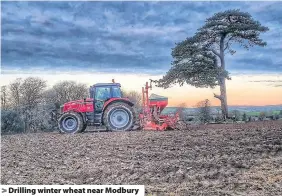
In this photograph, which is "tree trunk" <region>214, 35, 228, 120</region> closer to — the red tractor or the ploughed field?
the red tractor

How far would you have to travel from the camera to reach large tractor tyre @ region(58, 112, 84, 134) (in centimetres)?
1708

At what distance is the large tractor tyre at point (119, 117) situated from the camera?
16.5 meters

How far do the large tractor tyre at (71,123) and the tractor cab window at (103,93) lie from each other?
40.2 inches

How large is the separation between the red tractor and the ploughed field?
99.6 inches

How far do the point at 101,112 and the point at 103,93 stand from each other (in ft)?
2.28

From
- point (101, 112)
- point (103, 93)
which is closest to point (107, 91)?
point (103, 93)

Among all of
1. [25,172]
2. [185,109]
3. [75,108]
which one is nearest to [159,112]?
[185,109]

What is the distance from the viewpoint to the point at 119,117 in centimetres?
1677

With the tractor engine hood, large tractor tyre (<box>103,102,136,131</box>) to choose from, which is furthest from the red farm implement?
the tractor engine hood

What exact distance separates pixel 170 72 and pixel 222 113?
3215 millimetres

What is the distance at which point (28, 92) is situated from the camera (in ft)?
76.9
